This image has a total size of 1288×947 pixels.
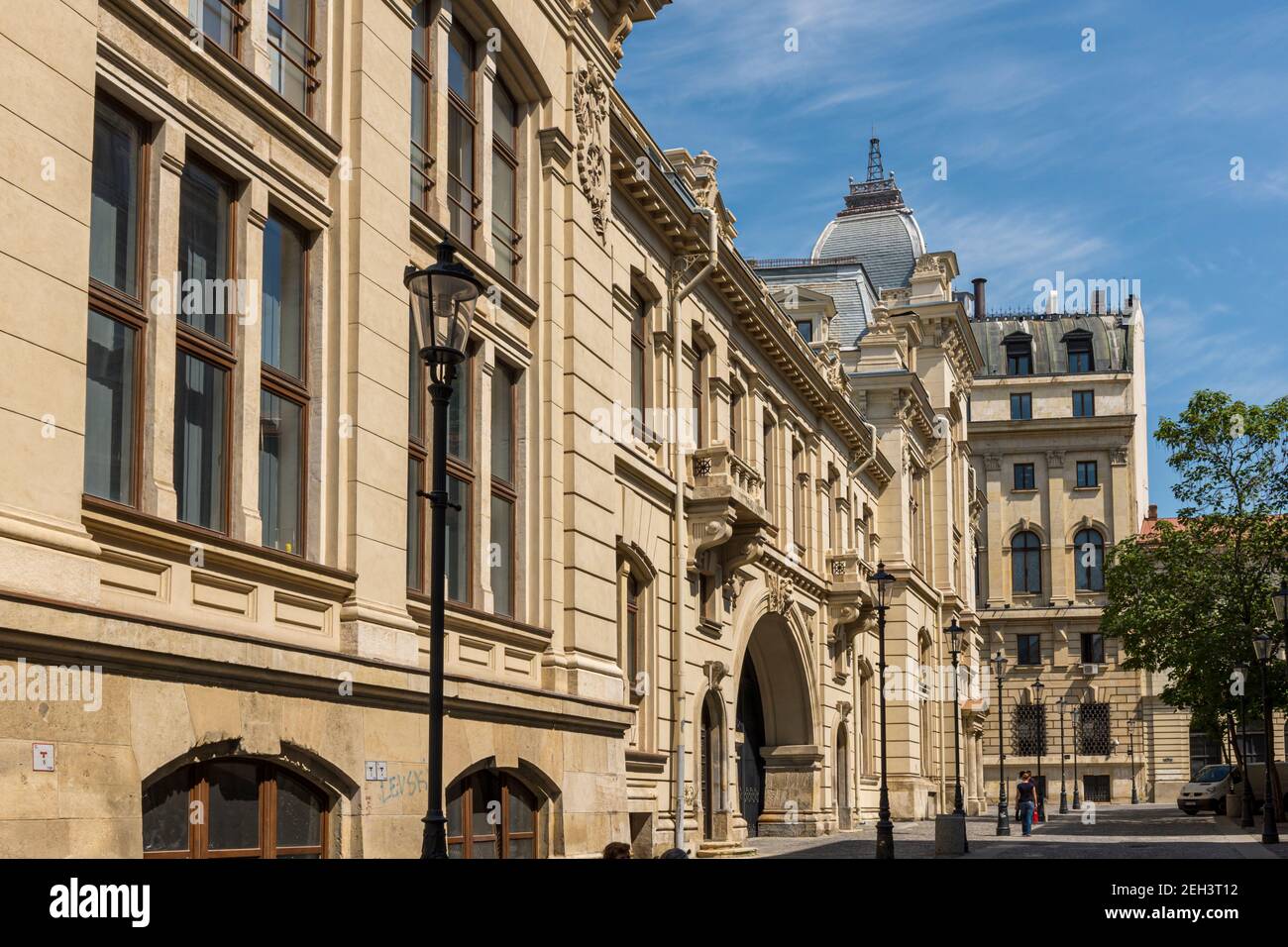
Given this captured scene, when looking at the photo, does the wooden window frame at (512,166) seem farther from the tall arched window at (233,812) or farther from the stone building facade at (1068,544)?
the stone building facade at (1068,544)

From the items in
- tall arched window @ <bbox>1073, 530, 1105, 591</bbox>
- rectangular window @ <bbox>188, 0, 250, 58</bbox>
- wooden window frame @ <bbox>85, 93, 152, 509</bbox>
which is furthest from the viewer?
tall arched window @ <bbox>1073, 530, 1105, 591</bbox>

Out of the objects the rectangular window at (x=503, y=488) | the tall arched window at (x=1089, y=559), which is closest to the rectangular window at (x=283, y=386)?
the rectangular window at (x=503, y=488)

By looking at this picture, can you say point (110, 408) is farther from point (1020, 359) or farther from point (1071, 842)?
point (1020, 359)

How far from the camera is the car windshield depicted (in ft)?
191

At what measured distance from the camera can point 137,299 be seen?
40.3 feet

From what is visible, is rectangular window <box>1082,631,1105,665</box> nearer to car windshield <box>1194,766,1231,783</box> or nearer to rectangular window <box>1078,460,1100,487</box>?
rectangular window <box>1078,460,1100,487</box>

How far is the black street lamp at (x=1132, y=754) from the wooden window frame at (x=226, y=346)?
78.0 meters

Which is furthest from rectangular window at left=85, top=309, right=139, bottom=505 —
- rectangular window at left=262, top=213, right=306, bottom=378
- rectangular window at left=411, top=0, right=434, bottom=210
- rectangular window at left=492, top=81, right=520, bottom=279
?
rectangular window at left=492, top=81, right=520, bottom=279

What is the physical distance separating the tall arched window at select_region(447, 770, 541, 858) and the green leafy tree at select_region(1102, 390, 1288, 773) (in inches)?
1432

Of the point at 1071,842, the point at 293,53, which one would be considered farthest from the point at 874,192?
the point at 293,53

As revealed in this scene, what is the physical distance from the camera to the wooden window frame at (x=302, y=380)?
47.0ft

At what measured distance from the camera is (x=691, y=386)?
1247 inches

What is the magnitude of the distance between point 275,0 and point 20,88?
4727 millimetres

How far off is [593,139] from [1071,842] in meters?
23.7
